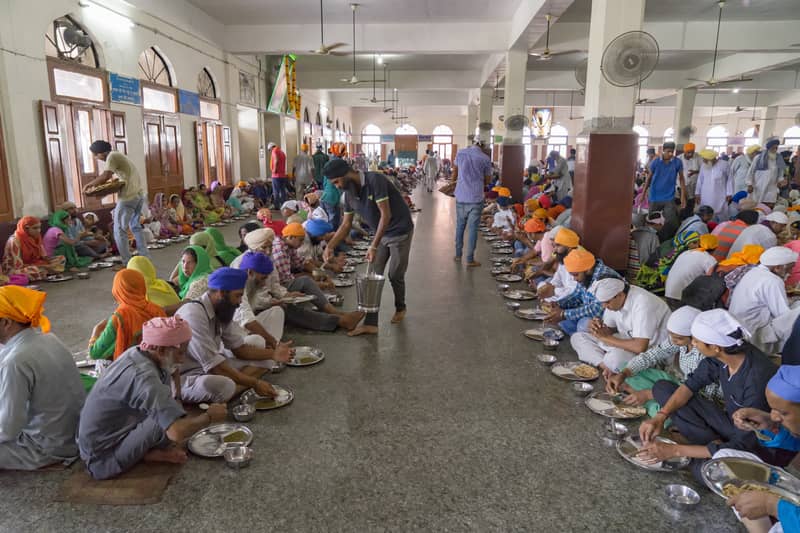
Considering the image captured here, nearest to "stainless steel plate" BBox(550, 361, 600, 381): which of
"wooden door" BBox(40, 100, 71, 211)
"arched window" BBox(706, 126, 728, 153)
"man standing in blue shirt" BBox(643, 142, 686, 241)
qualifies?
"man standing in blue shirt" BBox(643, 142, 686, 241)

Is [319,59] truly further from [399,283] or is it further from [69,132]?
[399,283]

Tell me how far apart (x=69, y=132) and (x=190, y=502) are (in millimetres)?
6745

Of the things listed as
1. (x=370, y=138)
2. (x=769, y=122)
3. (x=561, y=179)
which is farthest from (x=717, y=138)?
(x=561, y=179)

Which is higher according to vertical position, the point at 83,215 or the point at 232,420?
the point at 83,215

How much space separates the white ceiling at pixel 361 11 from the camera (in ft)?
31.7

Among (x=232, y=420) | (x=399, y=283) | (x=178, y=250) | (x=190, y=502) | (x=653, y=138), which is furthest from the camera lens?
(x=653, y=138)

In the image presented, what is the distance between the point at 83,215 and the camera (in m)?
7.11

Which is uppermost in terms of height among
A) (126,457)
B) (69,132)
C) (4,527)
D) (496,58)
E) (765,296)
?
(496,58)

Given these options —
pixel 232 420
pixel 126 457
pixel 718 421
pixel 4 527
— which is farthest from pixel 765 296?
pixel 4 527

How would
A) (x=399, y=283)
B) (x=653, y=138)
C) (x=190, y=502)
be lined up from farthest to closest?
(x=653, y=138), (x=399, y=283), (x=190, y=502)

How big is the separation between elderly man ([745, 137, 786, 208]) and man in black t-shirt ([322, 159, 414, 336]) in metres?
7.13

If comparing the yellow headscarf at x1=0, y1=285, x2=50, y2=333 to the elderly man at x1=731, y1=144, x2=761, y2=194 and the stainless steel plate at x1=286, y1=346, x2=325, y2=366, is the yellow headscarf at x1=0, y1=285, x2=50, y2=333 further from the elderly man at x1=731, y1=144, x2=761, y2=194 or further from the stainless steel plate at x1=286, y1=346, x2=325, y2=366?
the elderly man at x1=731, y1=144, x2=761, y2=194

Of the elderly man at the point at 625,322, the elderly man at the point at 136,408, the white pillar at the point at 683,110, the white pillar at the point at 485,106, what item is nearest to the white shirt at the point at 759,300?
the elderly man at the point at 625,322

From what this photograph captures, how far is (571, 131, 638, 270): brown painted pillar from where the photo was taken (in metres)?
5.25
